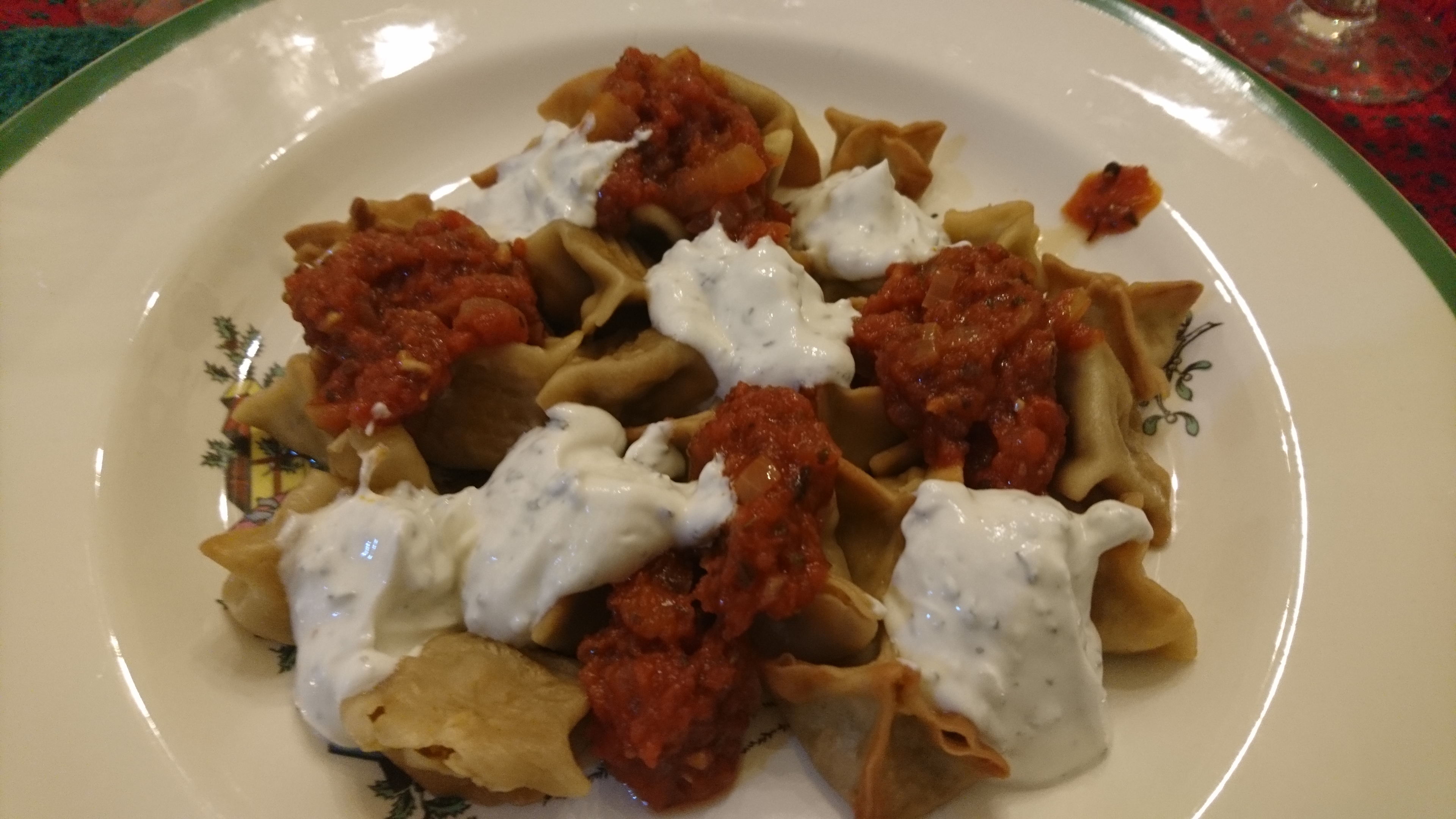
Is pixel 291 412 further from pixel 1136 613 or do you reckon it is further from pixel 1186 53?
pixel 1186 53

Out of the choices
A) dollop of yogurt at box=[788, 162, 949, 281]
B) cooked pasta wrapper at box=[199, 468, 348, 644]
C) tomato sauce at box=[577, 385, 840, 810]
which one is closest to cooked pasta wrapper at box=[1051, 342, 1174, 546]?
dollop of yogurt at box=[788, 162, 949, 281]

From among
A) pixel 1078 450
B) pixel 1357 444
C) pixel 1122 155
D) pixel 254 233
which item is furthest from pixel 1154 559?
pixel 254 233

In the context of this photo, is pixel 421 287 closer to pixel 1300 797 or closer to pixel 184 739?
pixel 184 739

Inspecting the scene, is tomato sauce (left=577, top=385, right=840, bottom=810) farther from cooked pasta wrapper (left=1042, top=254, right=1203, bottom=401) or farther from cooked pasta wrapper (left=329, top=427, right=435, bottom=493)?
cooked pasta wrapper (left=1042, top=254, right=1203, bottom=401)

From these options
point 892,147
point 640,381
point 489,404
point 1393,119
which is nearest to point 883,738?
point 640,381

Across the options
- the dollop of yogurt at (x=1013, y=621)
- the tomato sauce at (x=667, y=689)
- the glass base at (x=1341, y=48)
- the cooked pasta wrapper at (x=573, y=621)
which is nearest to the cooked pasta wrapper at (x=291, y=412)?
the cooked pasta wrapper at (x=573, y=621)
